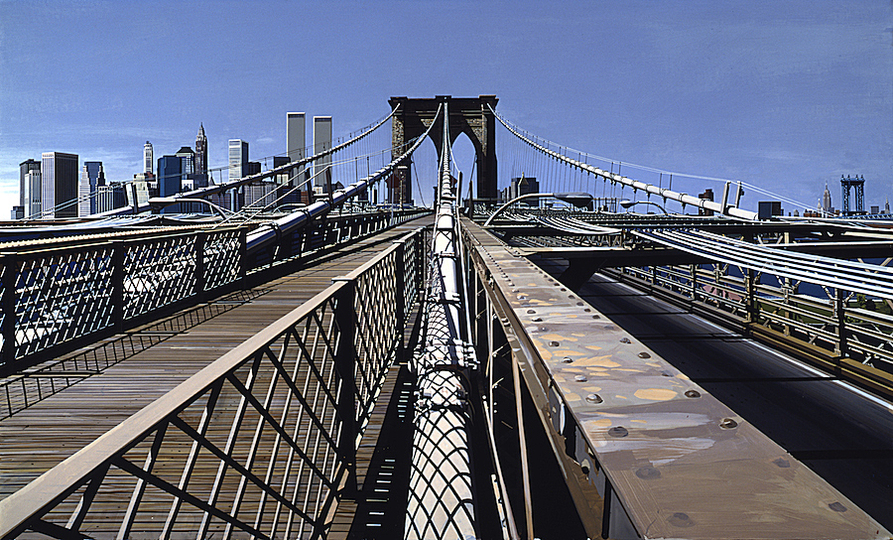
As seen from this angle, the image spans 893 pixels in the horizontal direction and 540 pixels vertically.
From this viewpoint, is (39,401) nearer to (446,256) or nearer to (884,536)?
(446,256)

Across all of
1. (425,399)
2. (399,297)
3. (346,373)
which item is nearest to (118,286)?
(399,297)

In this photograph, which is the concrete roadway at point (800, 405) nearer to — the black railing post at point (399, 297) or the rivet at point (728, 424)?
the black railing post at point (399, 297)

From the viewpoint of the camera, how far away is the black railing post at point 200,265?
773cm

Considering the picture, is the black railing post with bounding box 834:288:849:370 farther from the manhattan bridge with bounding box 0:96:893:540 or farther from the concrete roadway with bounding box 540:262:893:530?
the concrete roadway with bounding box 540:262:893:530

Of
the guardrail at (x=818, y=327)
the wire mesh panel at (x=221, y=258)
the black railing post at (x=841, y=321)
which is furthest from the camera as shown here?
the wire mesh panel at (x=221, y=258)

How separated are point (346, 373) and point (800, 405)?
18.5ft

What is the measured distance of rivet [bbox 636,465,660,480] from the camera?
606 millimetres

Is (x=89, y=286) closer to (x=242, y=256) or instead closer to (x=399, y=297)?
(x=242, y=256)

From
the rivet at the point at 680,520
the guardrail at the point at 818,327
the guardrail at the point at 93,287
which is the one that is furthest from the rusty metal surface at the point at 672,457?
the guardrail at the point at 818,327

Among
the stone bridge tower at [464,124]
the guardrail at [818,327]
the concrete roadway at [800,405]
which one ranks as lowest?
the concrete roadway at [800,405]

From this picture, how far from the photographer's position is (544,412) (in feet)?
3.49

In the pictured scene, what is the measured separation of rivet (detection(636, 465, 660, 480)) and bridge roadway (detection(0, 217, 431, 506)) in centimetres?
321

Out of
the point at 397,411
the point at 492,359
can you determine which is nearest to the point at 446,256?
the point at 397,411

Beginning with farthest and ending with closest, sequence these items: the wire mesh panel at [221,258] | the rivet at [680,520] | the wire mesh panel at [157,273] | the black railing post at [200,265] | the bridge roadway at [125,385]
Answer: the wire mesh panel at [221,258] < the black railing post at [200,265] < the wire mesh panel at [157,273] < the bridge roadway at [125,385] < the rivet at [680,520]
